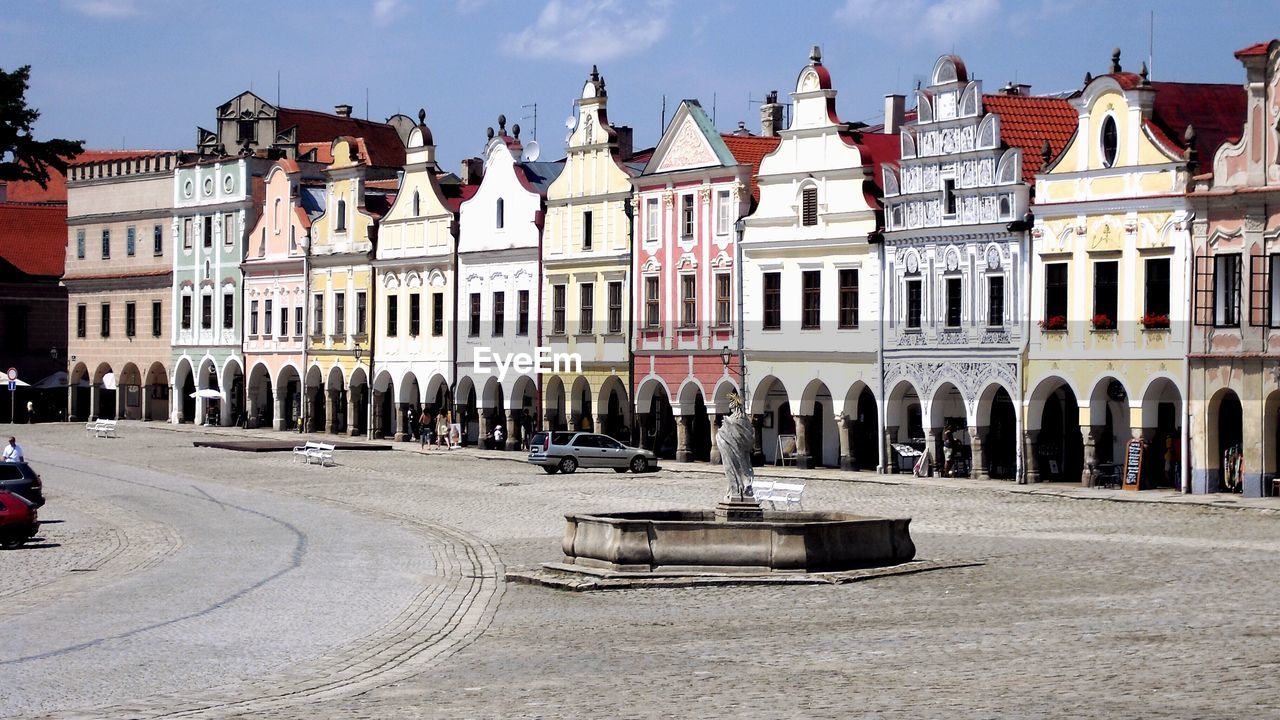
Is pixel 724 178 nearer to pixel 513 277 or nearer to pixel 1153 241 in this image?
pixel 513 277

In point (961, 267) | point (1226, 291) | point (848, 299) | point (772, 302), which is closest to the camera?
point (1226, 291)

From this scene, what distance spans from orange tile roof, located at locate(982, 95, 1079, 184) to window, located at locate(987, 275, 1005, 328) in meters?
2.90

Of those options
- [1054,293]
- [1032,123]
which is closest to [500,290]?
[1032,123]

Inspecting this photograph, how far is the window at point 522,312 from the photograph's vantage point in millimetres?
71062

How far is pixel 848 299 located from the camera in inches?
2301

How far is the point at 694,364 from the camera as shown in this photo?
6322 cm

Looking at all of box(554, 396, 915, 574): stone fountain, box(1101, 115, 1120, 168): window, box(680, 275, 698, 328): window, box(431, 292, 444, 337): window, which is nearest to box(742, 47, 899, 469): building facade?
box(680, 275, 698, 328): window

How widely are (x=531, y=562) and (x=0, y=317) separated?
73.5 metres

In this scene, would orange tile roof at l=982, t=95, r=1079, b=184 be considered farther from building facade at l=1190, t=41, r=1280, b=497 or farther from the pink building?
the pink building

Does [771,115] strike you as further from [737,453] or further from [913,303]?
[737,453]

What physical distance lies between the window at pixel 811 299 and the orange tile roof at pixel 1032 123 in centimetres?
763

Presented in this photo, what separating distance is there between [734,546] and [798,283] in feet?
106

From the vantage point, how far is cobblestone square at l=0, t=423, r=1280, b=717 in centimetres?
1791

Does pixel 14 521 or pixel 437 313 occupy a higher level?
pixel 437 313
